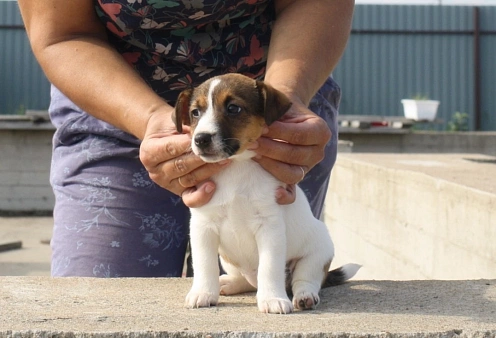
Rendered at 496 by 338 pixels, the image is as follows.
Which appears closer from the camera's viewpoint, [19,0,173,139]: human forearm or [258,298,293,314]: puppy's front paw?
[258,298,293,314]: puppy's front paw

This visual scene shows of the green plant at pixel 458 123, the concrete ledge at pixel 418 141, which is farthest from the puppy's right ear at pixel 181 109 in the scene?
the green plant at pixel 458 123

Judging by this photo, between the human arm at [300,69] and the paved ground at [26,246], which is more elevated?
the human arm at [300,69]

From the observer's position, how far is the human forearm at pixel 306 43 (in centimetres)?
265

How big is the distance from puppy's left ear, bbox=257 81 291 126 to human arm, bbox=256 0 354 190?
0.11 feet

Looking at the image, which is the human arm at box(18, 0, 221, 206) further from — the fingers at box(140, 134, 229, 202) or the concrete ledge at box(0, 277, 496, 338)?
the concrete ledge at box(0, 277, 496, 338)

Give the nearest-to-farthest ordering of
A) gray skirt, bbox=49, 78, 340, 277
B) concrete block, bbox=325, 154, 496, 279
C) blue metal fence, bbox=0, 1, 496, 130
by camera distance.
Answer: gray skirt, bbox=49, 78, 340, 277, concrete block, bbox=325, 154, 496, 279, blue metal fence, bbox=0, 1, 496, 130

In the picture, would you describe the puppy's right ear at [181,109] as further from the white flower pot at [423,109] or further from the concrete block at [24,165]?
the white flower pot at [423,109]

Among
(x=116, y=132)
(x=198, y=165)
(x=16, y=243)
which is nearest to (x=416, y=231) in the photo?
(x=116, y=132)

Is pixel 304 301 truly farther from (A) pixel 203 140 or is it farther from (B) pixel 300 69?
(B) pixel 300 69

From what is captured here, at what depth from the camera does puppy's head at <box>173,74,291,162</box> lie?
232 cm

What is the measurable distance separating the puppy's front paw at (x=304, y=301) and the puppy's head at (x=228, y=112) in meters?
0.43

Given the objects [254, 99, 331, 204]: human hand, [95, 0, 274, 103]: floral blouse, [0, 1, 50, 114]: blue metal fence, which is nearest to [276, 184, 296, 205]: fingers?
[254, 99, 331, 204]: human hand

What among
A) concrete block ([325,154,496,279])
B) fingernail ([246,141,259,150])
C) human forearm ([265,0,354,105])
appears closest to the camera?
fingernail ([246,141,259,150])

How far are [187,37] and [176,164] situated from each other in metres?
0.61
